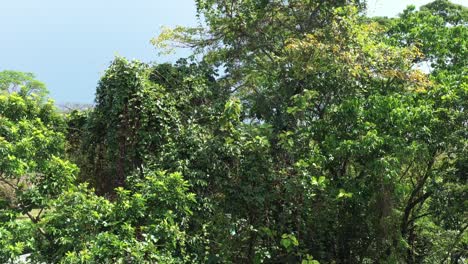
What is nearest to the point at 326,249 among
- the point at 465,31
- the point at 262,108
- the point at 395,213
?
the point at 395,213

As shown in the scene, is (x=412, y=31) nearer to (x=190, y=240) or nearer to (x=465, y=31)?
(x=465, y=31)

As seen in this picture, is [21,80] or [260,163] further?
[21,80]

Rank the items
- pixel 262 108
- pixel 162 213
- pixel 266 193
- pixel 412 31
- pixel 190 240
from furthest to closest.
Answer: pixel 412 31
pixel 262 108
pixel 266 193
pixel 190 240
pixel 162 213

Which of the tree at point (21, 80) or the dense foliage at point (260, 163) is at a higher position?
the tree at point (21, 80)

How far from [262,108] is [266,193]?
1955 mm

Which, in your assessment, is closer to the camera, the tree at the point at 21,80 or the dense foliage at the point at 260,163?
the dense foliage at the point at 260,163

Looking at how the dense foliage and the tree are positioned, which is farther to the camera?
the tree

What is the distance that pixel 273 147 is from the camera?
7.28 metres

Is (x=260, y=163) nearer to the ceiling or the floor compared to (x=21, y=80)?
nearer to the floor

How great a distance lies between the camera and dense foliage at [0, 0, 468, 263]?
5.66 meters

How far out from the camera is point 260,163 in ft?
22.1

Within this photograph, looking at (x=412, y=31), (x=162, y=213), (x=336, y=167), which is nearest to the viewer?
(x=162, y=213)

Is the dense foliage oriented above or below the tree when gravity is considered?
below

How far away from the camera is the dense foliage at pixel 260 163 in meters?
5.66
